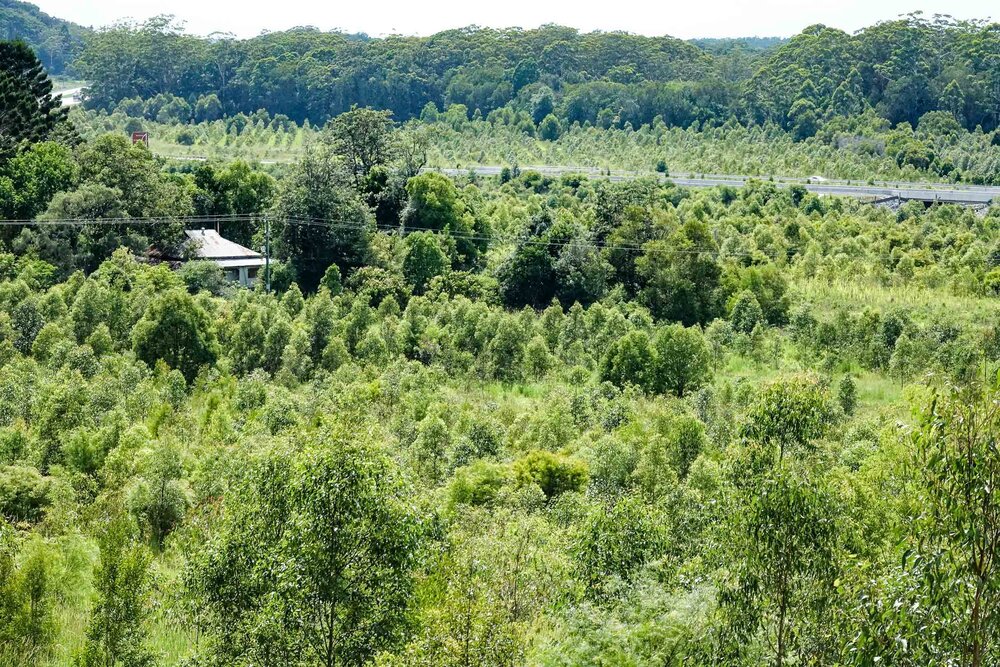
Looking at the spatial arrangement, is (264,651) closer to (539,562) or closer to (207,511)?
(539,562)

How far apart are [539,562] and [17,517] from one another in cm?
941

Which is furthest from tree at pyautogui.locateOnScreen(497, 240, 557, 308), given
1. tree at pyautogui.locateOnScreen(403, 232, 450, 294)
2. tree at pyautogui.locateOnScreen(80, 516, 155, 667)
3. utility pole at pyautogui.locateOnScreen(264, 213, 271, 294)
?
tree at pyautogui.locateOnScreen(80, 516, 155, 667)

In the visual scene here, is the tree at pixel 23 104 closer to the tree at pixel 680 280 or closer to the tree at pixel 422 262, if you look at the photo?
the tree at pixel 422 262

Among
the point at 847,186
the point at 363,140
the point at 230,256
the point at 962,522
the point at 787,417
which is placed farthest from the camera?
the point at 847,186

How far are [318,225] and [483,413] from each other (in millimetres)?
14682

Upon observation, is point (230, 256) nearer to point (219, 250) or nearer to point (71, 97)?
point (219, 250)

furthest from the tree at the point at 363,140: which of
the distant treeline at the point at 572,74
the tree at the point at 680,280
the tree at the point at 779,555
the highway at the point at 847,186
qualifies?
the distant treeline at the point at 572,74

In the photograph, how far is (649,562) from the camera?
11.9 meters

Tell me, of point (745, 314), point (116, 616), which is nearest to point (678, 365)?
point (745, 314)

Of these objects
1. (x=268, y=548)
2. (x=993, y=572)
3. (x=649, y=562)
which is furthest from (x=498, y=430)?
(x=993, y=572)

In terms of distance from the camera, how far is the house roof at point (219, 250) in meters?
37.0

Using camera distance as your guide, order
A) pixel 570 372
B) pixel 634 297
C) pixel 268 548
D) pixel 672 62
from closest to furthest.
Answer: pixel 268 548 → pixel 570 372 → pixel 634 297 → pixel 672 62

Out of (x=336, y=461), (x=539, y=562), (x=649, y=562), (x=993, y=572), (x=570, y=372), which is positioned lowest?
(x=570, y=372)

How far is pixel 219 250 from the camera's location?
124 feet
